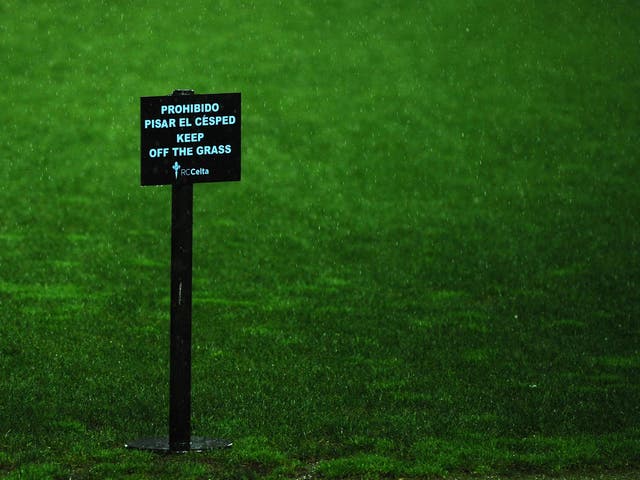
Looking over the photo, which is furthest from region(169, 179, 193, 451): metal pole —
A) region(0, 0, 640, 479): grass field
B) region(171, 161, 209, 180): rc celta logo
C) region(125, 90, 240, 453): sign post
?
region(0, 0, 640, 479): grass field

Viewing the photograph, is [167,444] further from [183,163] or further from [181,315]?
[183,163]

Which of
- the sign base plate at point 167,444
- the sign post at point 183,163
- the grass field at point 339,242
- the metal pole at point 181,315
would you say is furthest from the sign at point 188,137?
the grass field at point 339,242

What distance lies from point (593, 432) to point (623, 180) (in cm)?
1456

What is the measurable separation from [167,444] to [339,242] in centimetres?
1135

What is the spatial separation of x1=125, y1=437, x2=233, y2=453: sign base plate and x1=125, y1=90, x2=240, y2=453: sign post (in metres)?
0.02

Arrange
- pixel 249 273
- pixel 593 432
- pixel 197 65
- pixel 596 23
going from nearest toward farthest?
pixel 593 432 → pixel 249 273 → pixel 197 65 → pixel 596 23

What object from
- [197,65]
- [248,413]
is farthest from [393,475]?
[197,65]

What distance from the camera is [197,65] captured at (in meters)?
30.8

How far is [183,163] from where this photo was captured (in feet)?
35.2

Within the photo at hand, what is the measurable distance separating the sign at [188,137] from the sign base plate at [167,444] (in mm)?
2387

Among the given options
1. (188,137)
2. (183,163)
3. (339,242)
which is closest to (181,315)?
(183,163)

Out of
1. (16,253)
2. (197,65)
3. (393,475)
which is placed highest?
(197,65)

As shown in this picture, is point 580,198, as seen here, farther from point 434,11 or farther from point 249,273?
point 434,11

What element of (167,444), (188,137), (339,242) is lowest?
(167,444)
